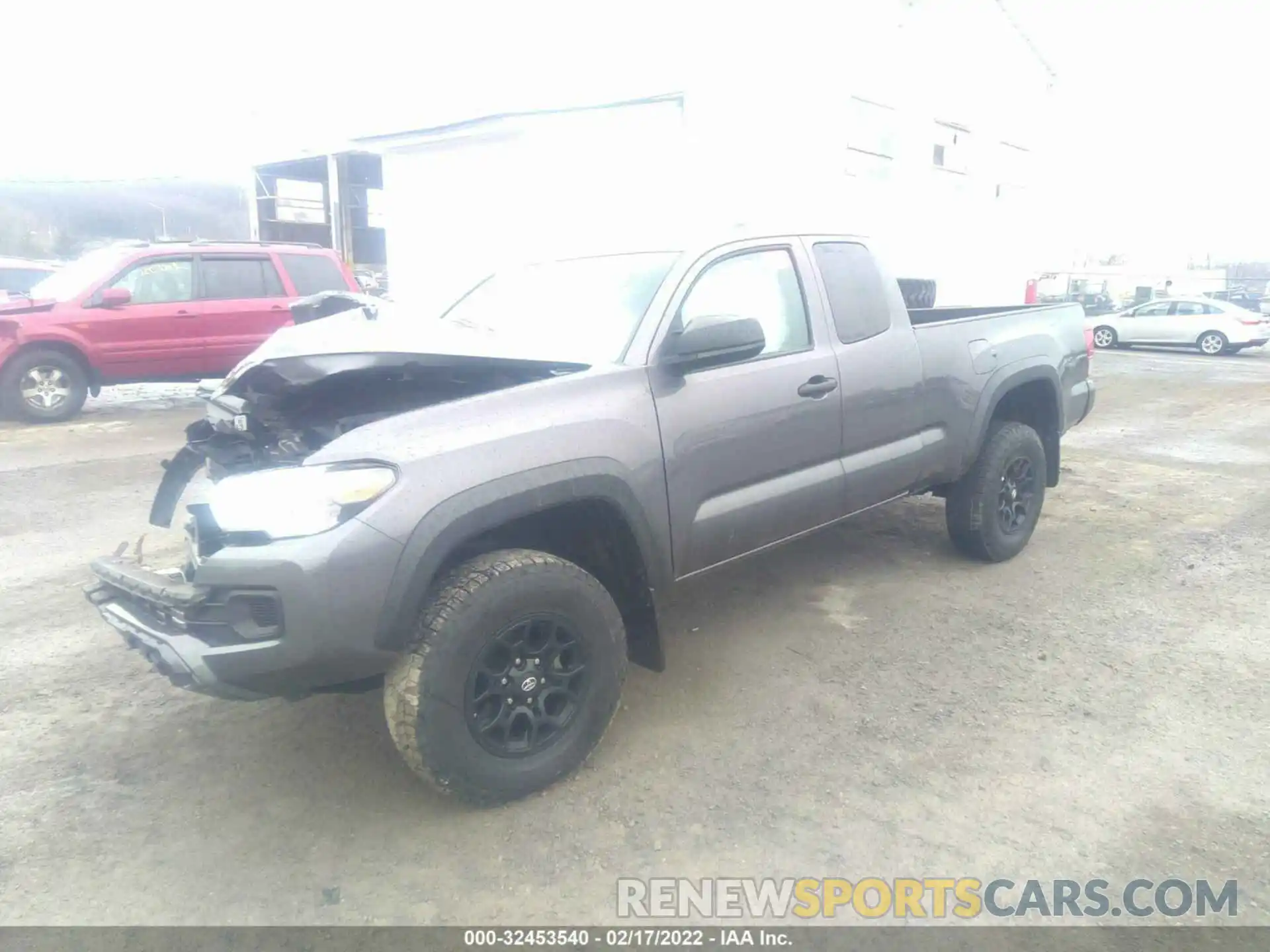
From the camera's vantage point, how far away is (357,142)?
600 inches

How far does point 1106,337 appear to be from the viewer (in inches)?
869

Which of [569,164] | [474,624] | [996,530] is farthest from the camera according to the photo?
[569,164]

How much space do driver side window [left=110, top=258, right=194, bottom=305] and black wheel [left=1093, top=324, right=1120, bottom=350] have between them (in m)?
20.0

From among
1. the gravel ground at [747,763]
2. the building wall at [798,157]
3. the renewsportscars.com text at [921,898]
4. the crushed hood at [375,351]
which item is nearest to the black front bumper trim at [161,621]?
the gravel ground at [747,763]

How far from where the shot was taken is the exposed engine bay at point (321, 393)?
2.89 m

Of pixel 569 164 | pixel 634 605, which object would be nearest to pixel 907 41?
pixel 569 164

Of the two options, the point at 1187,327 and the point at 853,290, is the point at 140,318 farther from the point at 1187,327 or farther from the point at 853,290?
the point at 1187,327

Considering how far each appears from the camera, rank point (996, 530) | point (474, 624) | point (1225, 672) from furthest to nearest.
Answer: point (996, 530), point (1225, 672), point (474, 624)

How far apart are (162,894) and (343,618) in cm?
93

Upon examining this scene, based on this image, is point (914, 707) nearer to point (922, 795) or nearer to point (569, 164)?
point (922, 795)

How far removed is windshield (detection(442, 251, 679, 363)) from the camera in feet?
11.3

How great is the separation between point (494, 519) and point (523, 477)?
160 millimetres

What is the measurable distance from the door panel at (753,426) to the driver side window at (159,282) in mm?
8403

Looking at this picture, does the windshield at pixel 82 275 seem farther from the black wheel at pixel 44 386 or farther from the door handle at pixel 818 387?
the door handle at pixel 818 387
